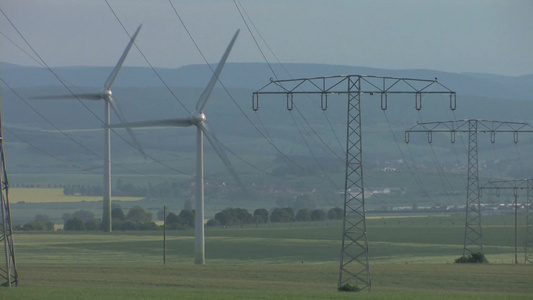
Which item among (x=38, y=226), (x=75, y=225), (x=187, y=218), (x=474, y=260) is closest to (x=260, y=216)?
(x=187, y=218)

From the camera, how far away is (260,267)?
218 feet

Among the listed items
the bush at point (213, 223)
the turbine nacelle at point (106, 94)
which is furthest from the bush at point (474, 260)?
the bush at point (213, 223)

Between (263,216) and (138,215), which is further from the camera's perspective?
(138,215)

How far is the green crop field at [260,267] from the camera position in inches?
1735

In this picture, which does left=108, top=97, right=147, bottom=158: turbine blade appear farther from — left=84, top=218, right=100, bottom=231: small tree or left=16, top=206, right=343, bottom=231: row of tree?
left=16, top=206, right=343, bottom=231: row of tree

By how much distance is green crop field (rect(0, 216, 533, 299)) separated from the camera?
145 feet

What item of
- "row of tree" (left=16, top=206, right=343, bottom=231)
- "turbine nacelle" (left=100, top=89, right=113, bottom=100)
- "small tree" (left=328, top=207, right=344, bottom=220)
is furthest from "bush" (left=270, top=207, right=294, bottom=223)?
"turbine nacelle" (left=100, top=89, right=113, bottom=100)

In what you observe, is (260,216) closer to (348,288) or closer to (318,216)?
(318,216)

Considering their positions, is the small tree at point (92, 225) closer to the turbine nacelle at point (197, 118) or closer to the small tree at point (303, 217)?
the small tree at point (303, 217)

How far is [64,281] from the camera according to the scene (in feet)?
168

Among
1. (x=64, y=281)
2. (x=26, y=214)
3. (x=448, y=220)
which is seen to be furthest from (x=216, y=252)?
(x=26, y=214)

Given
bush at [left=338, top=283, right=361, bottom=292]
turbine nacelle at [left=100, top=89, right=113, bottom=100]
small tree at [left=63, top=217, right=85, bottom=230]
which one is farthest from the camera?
small tree at [left=63, top=217, right=85, bottom=230]

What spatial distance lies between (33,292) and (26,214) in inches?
6369

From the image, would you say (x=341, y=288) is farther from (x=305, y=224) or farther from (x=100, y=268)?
(x=305, y=224)
